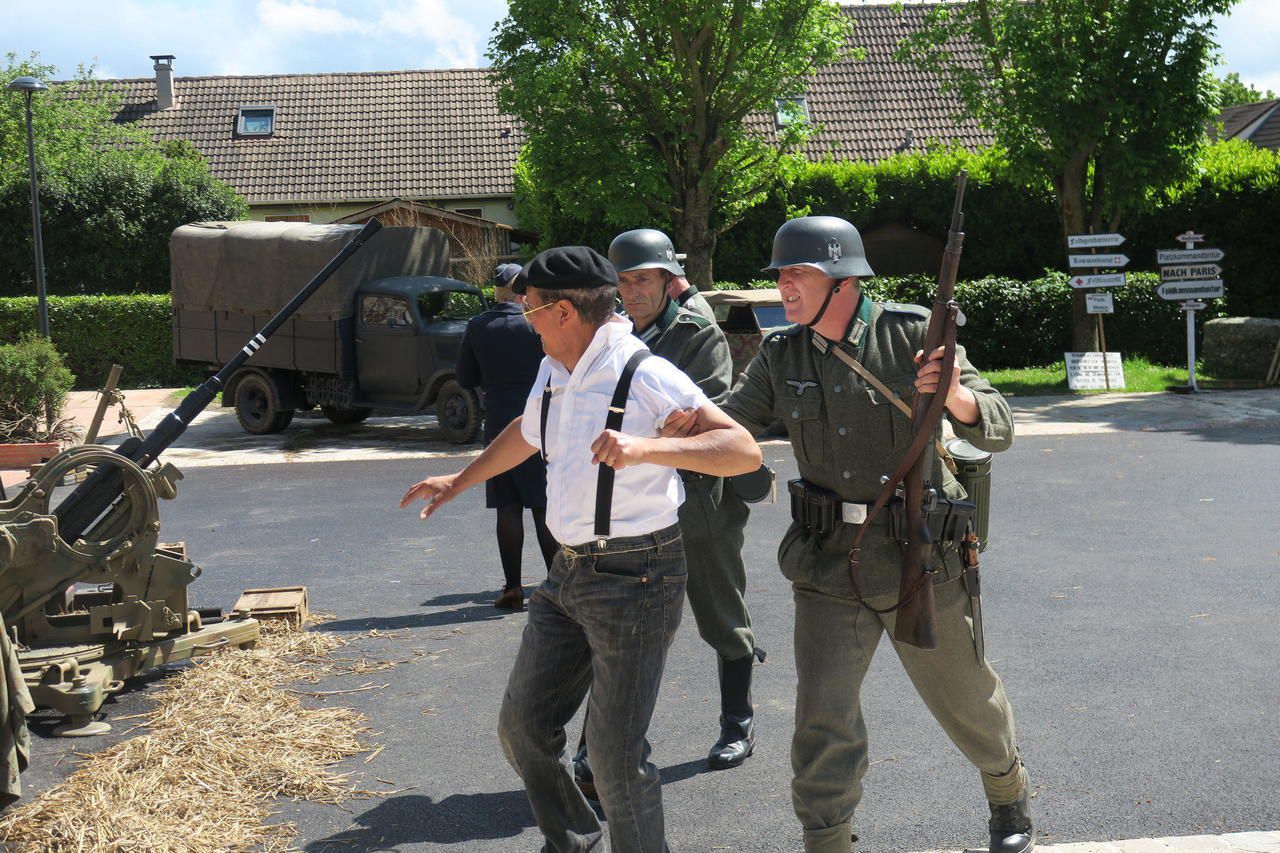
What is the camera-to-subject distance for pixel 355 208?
33656 millimetres

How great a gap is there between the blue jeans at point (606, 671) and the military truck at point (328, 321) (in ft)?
37.1

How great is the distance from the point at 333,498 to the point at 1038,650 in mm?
7075

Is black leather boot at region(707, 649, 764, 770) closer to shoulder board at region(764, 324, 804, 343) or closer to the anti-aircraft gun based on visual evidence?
shoulder board at region(764, 324, 804, 343)

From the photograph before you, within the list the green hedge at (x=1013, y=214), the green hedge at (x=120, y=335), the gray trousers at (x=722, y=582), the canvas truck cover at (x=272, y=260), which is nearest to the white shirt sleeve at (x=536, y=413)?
the gray trousers at (x=722, y=582)

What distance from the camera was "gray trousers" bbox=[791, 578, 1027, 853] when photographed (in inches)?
142

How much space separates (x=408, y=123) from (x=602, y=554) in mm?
33686

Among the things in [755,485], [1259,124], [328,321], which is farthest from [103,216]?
[1259,124]

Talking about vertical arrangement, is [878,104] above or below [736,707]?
above

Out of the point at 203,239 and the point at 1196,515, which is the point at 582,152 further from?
the point at 1196,515

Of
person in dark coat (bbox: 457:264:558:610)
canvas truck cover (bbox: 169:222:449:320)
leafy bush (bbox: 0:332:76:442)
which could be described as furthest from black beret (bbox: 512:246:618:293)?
leafy bush (bbox: 0:332:76:442)

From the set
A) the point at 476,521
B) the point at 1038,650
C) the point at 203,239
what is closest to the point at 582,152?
the point at 203,239

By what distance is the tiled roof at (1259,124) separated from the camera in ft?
122

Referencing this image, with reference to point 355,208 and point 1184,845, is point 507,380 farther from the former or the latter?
point 355,208

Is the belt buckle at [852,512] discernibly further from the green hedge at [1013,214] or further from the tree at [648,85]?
the green hedge at [1013,214]
